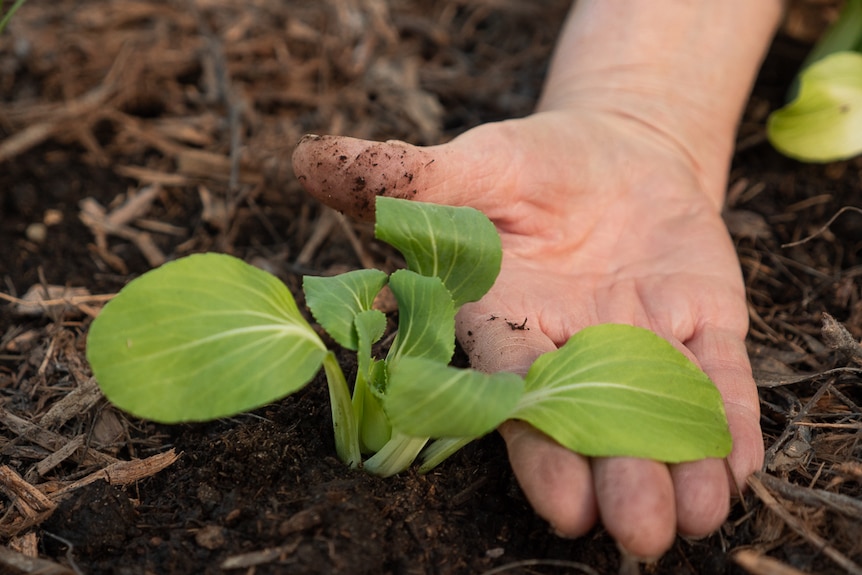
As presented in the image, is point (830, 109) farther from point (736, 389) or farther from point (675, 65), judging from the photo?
point (736, 389)

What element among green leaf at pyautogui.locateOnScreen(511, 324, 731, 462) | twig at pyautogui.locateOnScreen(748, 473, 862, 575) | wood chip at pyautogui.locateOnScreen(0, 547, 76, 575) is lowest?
wood chip at pyautogui.locateOnScreen(0, 547, 76, 575)

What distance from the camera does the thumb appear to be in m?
1.98

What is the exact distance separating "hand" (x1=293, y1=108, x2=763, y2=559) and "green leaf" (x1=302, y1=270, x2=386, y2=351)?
1.00 ft

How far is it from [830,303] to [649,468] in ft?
4.57

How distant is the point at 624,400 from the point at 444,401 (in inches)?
18.7

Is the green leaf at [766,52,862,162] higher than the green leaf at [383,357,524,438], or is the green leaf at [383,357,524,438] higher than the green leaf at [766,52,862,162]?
the green leaf at [766,52,862,162]

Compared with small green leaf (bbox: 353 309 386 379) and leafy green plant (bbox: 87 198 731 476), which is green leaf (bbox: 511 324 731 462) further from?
small green leaf (bbox: 353 309 386 379)

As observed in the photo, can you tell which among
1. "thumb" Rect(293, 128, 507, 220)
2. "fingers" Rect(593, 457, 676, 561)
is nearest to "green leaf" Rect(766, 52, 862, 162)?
"thumb" Rect(293, 128, 507, 220)

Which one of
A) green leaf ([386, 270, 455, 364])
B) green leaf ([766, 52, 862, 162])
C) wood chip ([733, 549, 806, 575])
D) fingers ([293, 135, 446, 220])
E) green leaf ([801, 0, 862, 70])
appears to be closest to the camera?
wood chip ([733, 549, 806, 575])

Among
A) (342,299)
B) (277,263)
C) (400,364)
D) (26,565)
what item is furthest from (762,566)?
(277,263)

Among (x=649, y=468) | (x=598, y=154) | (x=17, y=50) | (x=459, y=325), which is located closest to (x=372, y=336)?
(x=459, y=325)

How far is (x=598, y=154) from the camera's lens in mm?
2547

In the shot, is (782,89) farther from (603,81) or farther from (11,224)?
(11,224)

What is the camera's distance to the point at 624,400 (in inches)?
68.2
